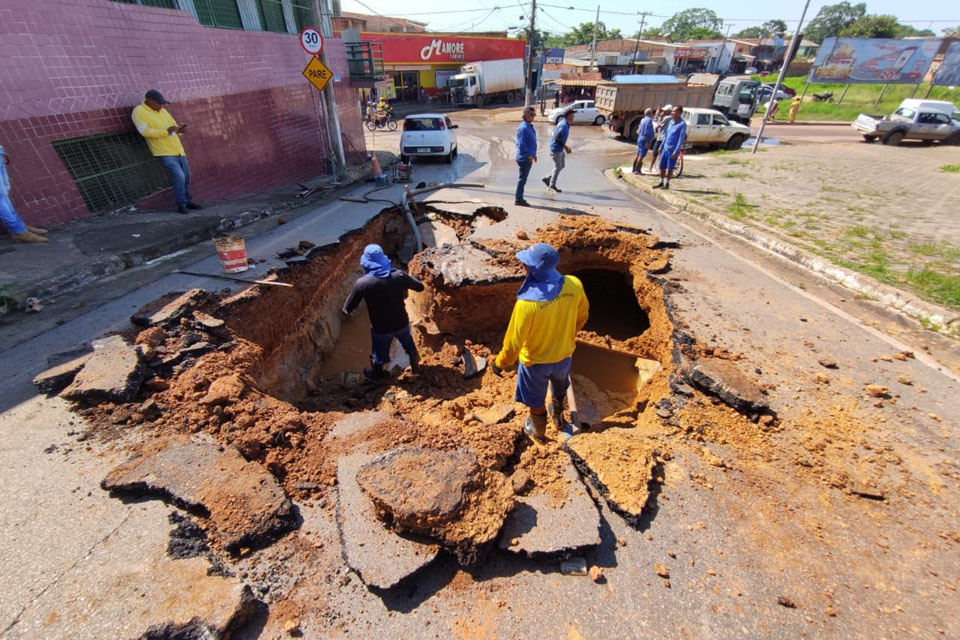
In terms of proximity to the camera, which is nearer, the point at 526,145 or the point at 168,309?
the point at 168,309

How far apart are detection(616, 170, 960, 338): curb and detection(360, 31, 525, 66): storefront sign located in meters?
30.3

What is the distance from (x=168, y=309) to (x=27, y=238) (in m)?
3.15

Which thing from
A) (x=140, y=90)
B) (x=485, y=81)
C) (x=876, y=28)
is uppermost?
(x=876, y=28)

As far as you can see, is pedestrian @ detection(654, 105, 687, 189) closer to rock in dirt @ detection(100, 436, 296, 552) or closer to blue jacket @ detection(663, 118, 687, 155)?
blue jacket @ detection(663, 118, 687, 155)

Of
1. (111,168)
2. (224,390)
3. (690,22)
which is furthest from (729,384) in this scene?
(690,22)

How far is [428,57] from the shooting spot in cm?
3384

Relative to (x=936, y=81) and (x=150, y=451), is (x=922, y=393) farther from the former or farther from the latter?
(x=936, y=81)

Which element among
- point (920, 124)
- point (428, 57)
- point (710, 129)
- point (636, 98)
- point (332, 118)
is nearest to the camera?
point (332, 118)

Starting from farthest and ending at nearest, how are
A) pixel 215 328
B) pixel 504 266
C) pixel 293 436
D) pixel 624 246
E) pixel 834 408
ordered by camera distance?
pixel 624 246 < pixel 504 266 < pixel 215 328 < pixel 834 408 < pixel 293 436

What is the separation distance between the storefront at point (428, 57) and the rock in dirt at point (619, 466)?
35.2 m

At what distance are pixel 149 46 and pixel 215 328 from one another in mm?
6325

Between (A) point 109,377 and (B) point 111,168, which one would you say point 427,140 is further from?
(A) point 109,377

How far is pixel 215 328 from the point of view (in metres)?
4.25

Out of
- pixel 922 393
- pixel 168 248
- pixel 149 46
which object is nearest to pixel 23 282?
pixel 168 248
